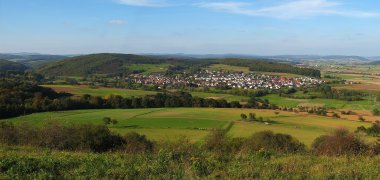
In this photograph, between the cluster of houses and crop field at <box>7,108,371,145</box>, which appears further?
the cluster of houses

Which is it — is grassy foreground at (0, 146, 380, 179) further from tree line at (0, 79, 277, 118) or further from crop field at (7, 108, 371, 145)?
tree line at (0, 79, 277, 118)

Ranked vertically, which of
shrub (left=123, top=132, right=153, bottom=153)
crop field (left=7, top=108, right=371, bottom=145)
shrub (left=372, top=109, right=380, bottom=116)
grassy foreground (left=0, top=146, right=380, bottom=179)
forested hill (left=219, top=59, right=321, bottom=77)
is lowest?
shrub (left=372, top=109, right=380, bottom=116)

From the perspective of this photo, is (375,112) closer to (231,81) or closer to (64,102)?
(64,102)

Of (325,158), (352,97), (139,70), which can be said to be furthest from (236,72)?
(325,158)

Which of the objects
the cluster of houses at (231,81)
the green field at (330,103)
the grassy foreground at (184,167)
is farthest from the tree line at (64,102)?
the grassy foreground at (184,167)

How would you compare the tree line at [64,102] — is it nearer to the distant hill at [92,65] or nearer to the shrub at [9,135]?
the shrub at [9,135]

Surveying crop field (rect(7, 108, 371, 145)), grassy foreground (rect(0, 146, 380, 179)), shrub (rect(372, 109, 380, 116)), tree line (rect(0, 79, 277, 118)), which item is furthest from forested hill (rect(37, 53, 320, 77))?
grassy foreground (rect(0, 146, 380, 179))
